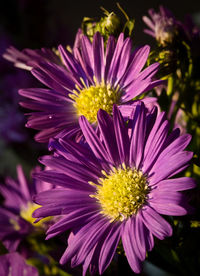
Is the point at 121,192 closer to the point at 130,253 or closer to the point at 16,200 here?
Result: the point at 130,253

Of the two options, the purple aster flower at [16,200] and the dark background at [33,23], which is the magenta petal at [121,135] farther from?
the dark background at [33,23]

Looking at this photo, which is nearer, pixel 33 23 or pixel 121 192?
pixel 121 192

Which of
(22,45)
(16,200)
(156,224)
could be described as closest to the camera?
(156,224)

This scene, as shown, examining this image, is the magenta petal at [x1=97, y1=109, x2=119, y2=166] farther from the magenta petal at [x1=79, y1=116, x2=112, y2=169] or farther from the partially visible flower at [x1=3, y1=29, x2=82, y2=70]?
the partially visible flower at [x1=3, y1=29, x2=82, y2=70]

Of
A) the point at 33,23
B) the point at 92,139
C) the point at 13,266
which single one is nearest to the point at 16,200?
the point at 13,266

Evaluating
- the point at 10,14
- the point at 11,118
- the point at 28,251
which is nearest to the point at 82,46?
the point at 28,251
